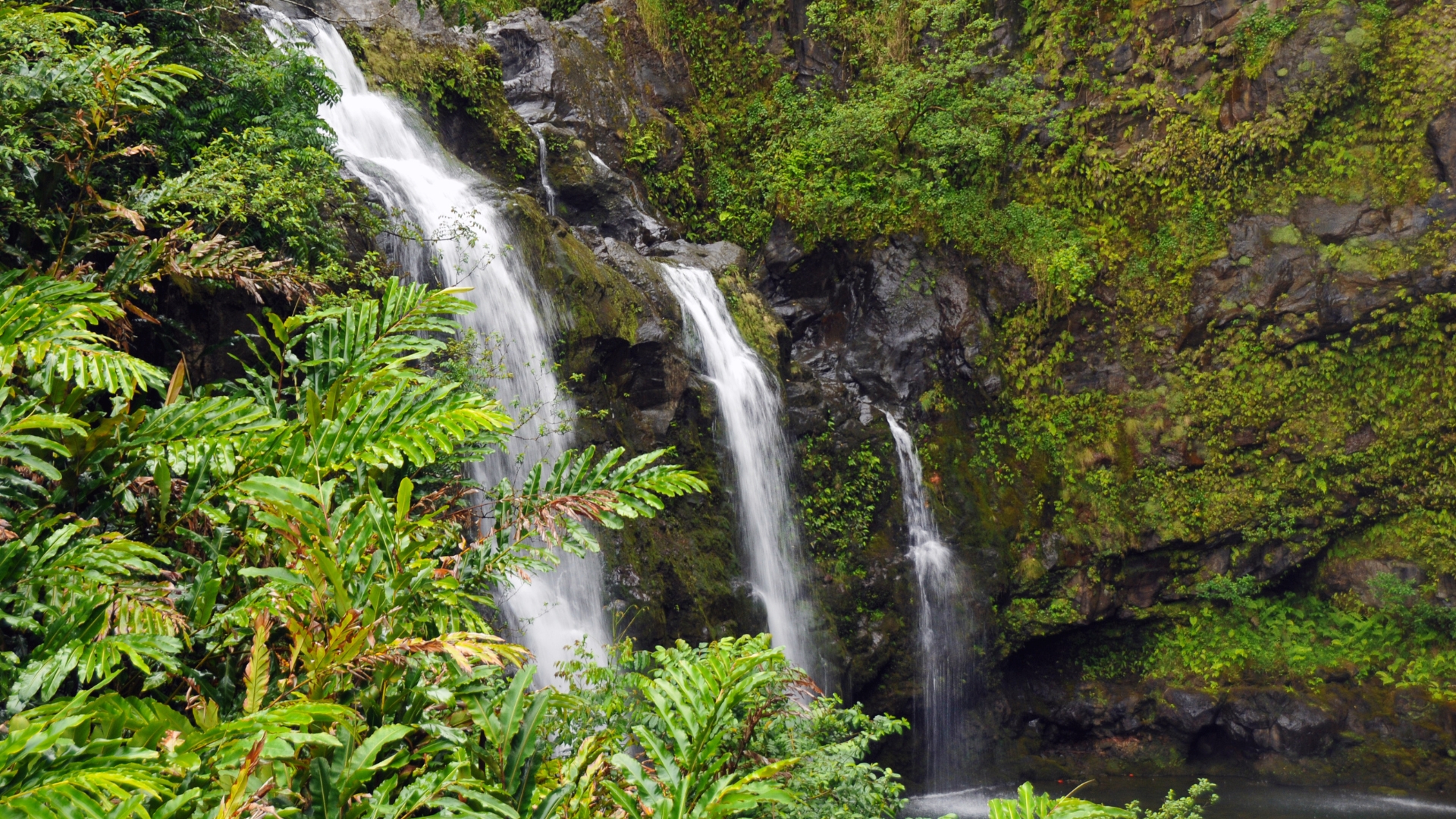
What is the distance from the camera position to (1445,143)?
9680mm

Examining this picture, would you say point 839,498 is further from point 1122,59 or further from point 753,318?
point 1122,59

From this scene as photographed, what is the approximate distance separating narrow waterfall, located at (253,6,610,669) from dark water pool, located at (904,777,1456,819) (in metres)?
4.34

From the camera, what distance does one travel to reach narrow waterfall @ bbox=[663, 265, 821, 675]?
28.9ft

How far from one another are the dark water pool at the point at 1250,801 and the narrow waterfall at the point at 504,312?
171 inches

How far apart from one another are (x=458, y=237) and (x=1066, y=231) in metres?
8.77

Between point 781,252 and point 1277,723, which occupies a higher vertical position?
point 781,252

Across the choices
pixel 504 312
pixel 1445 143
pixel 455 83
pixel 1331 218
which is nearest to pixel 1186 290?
pixel 1331 218

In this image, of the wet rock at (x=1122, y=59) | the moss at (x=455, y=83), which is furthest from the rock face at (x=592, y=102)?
the wet rock at (x=1122, y=59)

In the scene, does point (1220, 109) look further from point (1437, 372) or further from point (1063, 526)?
point (1063, 526)

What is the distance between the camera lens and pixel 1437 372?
387 inches

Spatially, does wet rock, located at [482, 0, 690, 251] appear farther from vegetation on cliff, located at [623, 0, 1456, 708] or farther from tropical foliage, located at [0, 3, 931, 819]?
tropical foliage, located at [0, 3, 931, 819]

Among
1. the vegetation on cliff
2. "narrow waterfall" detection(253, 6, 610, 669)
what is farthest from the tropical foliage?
the vegetation on cliff

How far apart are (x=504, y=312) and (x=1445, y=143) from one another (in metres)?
11.5

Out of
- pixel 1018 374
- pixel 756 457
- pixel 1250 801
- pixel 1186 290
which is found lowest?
pixel 1250 801
